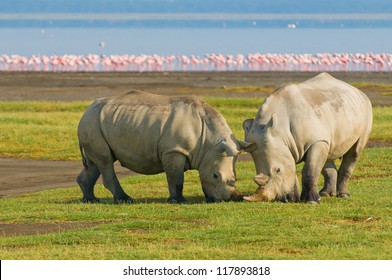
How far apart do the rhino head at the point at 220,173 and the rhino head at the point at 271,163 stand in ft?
1.61

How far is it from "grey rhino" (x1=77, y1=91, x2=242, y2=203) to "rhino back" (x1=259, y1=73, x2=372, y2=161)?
2.94ft

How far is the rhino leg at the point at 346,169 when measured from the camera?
859 inches

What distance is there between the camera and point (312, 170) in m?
20.4

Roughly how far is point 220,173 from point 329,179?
2.31 metres

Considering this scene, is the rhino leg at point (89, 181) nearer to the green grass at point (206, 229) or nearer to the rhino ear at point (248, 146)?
the green grass at point (206, 229)

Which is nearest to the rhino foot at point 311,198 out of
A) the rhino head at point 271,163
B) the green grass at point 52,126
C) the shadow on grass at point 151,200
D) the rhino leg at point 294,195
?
the rhino leg at point 294,195

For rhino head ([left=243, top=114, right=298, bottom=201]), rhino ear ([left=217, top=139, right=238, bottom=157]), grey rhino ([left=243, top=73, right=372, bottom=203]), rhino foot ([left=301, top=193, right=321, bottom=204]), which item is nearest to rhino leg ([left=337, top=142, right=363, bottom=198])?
grey rhino ([left=243, top=73, right=372, bottom=203])

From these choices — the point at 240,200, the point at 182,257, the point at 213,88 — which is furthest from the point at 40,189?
the point at 213,88

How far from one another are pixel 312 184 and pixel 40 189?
23.0 feet

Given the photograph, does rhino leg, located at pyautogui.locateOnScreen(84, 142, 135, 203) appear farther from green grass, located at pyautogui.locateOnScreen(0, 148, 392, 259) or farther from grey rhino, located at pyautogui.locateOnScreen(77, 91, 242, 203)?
green grass, located at pyautogui.locateOnScreen(0, 148, 392, 259)

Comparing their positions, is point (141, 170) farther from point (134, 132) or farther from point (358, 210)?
point (358, 210)

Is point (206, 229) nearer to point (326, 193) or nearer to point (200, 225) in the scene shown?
point (200, 225)

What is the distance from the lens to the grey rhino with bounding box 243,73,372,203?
20156 mm
